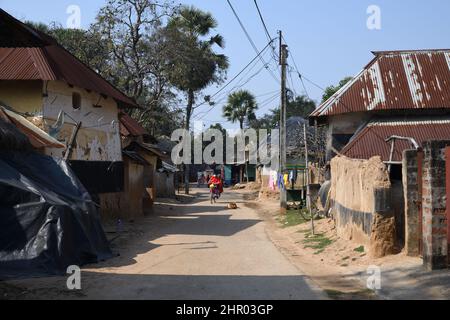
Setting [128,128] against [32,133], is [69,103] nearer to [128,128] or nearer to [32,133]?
[32,133]

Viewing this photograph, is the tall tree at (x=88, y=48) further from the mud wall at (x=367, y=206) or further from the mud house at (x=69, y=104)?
the mud wall at (x=367, y=206)

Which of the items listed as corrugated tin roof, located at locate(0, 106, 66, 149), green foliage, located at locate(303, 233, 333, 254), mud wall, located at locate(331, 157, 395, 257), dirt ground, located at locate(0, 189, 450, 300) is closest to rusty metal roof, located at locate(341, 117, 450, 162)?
dirt ground, located at locate(0, 189, 450, 300)

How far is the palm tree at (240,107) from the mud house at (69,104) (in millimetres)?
37383

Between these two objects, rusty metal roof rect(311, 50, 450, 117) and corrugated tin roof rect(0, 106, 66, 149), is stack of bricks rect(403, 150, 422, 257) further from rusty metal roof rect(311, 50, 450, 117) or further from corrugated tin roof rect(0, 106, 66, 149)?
rusty metal roof rect(311, 50, 450, 117)

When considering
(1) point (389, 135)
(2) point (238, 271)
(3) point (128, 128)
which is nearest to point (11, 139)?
(2) point (238, 271)

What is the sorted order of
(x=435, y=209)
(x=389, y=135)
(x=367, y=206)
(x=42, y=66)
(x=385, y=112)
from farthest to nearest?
(x=385, y=112) → (x=389, y=135) → (x=42, y=66) → (x=367, y=206) → (x=435, y=209)

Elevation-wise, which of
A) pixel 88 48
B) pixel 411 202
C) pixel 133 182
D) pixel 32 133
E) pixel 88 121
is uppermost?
pixel 88 48

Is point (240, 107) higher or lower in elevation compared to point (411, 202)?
higher

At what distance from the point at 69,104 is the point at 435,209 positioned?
1366cm

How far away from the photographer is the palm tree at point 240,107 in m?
61.9

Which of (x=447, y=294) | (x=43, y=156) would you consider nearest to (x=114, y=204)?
(x=43, y=156)

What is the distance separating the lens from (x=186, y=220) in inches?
974

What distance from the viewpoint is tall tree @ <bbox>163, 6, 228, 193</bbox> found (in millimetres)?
36375

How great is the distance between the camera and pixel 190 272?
38.0ft
